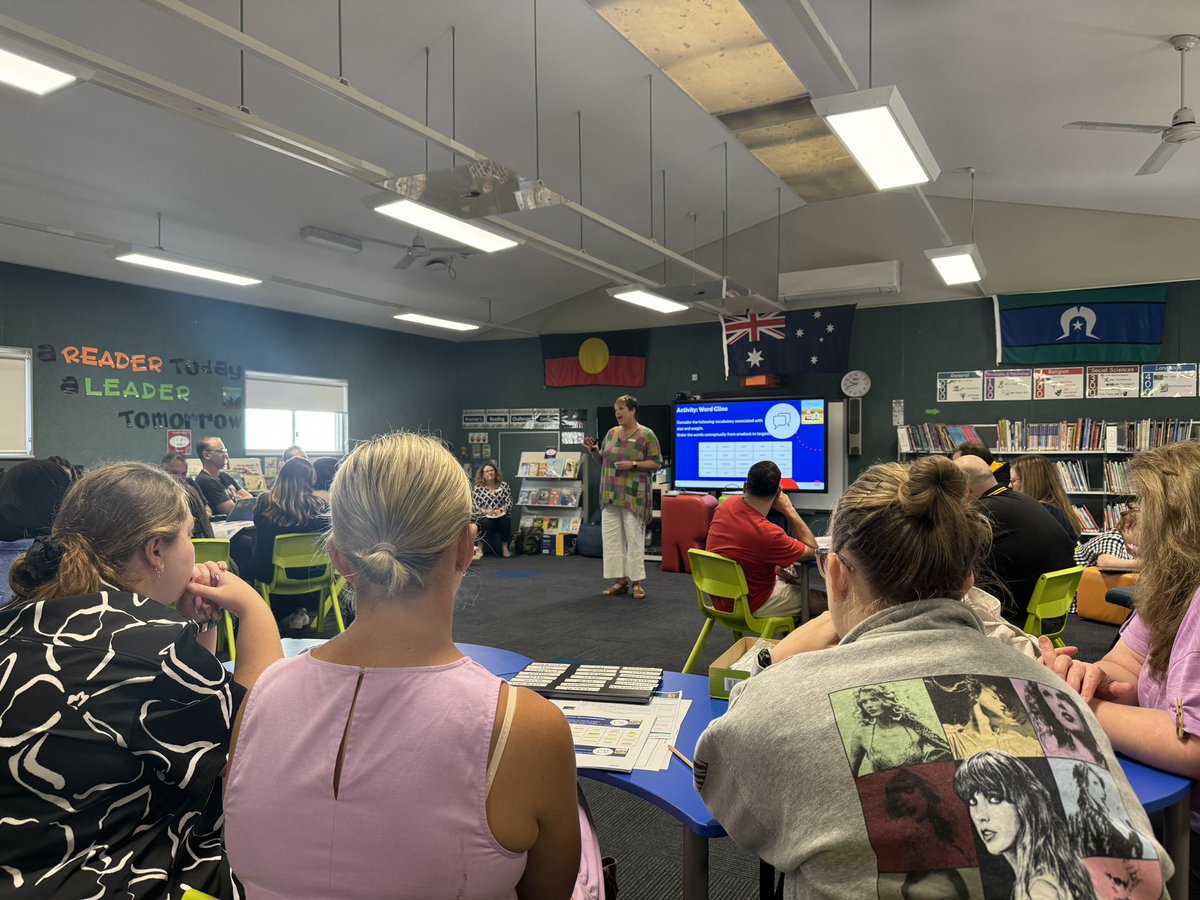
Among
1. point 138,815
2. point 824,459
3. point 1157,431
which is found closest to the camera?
point 138,815

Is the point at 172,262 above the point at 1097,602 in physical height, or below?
above

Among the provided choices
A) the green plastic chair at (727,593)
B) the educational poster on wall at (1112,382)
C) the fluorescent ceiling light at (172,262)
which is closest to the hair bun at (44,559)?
the green plastic chair at (727,593)

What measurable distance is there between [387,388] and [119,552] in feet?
28.6

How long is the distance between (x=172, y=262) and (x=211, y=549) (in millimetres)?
3301

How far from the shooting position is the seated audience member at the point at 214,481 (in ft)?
18.9

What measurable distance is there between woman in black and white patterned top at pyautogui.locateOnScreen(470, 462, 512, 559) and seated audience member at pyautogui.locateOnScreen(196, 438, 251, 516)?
3.29 meters

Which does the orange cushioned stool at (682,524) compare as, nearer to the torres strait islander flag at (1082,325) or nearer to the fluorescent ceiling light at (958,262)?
the fluorescent ceiling light at (958,262)

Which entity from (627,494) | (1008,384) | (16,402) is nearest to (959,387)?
(1008,384)

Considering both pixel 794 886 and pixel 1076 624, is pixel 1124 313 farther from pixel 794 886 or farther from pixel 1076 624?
pixel 794 886

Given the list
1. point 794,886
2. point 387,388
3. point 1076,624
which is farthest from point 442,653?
point 387,388

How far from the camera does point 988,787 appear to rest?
893mm

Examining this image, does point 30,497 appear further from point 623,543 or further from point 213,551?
point 623,543

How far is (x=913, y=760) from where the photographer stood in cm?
90

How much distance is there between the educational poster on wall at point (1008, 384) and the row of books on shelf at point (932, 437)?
416mm
